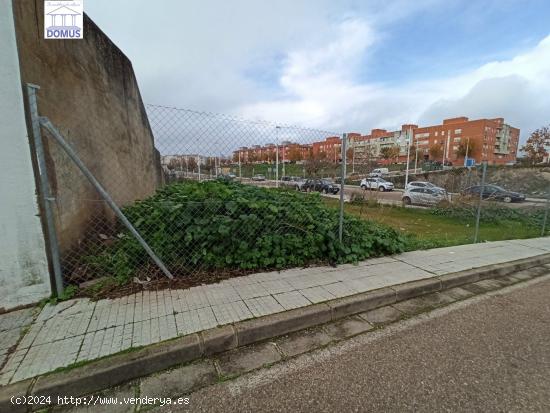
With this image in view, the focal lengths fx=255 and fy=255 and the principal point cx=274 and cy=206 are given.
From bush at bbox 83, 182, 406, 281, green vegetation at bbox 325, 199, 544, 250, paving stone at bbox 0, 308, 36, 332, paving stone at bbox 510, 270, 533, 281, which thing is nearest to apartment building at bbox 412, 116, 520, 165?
green vegetation at bbox 325, 199, 544, 250

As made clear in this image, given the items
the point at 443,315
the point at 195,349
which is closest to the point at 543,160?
the point at 443,315

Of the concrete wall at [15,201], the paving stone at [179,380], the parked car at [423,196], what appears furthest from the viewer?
the parked car at [423,196]

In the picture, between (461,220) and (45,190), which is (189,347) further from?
(461,220)

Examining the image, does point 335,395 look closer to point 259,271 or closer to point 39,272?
point 259,271

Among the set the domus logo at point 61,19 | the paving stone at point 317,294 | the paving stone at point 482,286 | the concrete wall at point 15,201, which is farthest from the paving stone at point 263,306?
the domus logo at point 61,19

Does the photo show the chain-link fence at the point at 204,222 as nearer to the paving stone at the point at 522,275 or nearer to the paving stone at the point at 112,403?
the paving stone at the point at 112,403

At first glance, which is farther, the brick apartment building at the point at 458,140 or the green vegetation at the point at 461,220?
the brick apartment building at the point at 458,140

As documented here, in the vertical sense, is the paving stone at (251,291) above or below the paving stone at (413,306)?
above

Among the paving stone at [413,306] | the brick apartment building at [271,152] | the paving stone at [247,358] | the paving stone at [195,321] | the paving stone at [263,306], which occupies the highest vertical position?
the brick apartment building at [271,152]

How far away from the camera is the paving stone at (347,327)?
273 cm

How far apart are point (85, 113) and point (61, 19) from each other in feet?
4.18

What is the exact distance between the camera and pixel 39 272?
2715 millimetres

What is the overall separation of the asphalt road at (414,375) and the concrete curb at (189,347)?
1.21 ft

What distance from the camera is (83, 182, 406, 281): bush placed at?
346 centimetres
